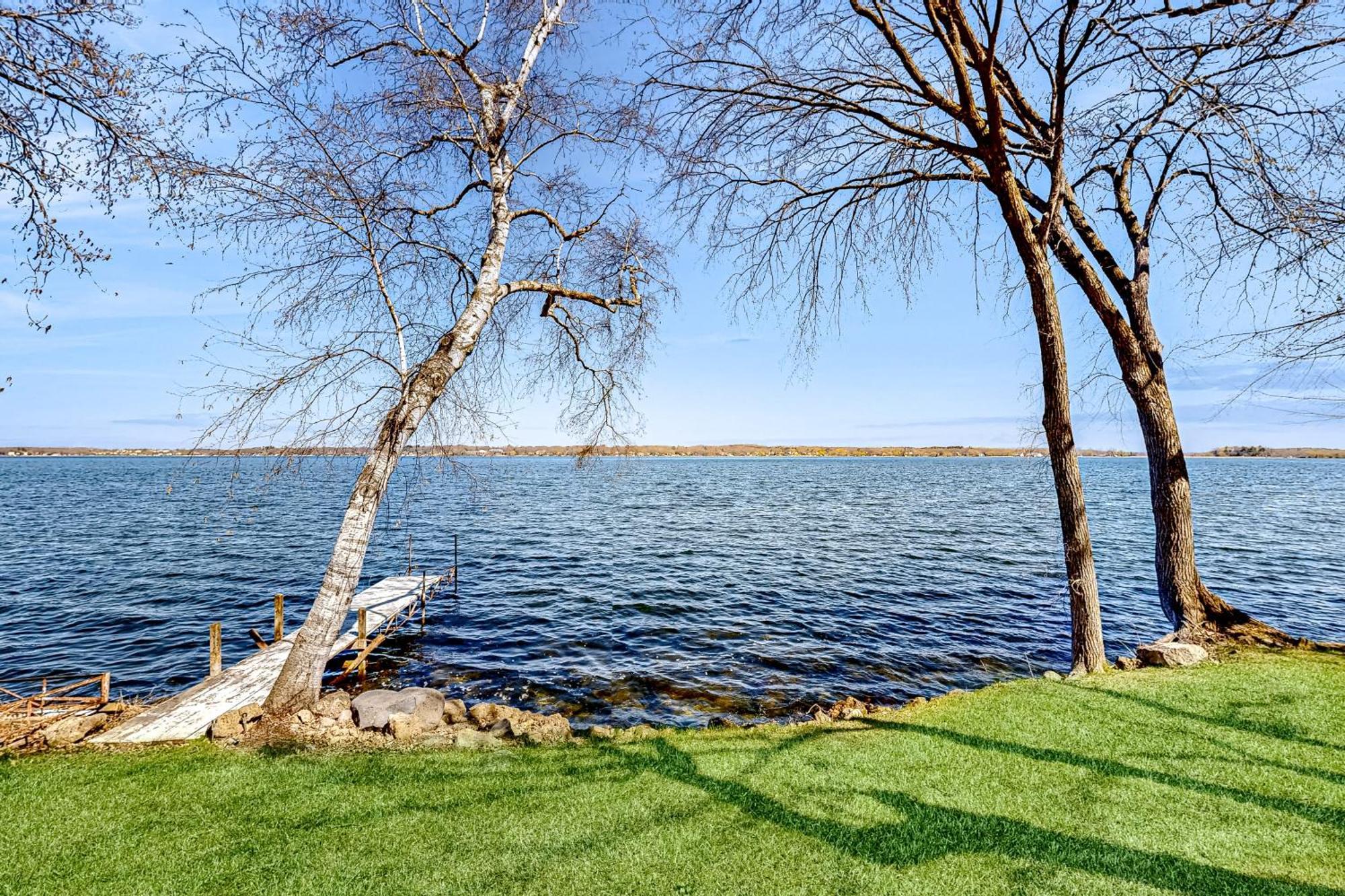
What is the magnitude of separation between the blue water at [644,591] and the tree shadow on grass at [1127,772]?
4.05 m

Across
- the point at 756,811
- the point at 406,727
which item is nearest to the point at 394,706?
the point at 406,727

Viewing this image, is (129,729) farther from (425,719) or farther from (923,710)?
(923,710)

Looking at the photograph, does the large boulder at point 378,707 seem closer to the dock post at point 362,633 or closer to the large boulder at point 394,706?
the large boulder at point 394,706

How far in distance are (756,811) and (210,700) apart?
31.5 feet

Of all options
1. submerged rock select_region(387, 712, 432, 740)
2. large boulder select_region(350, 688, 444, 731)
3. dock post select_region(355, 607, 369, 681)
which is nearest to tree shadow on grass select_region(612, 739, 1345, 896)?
submerged rock select_region(387, 712, 432, 740)

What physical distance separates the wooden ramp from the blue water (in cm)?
213

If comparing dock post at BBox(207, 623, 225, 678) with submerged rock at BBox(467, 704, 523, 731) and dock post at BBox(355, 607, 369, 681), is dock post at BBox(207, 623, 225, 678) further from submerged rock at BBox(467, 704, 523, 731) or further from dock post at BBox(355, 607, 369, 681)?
submerged rock at BBox(467, 704, 523, 731)

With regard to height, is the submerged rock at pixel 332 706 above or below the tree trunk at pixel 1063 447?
below

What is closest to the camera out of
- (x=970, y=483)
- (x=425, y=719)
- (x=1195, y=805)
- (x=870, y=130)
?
(x=1195, y=805)

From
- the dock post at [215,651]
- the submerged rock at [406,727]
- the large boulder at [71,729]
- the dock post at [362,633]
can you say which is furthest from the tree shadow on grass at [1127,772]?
the dock post at [362,633]

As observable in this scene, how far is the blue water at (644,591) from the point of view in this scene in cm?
1202

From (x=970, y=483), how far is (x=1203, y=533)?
47926 millimetres

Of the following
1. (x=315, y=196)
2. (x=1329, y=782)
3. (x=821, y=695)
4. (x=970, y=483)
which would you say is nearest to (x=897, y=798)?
(x=1329, y=782)

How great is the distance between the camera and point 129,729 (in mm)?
7996
